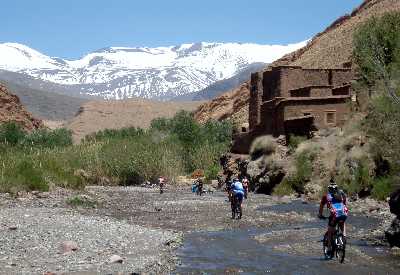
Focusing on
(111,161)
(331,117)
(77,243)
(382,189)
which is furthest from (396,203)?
(111,161)

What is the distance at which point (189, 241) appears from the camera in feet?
69.5

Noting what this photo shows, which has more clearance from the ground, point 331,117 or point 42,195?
point 331,117

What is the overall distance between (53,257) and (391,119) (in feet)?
47.2

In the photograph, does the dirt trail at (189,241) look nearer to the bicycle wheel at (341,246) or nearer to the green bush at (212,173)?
the bicycle wheel at (341,246)

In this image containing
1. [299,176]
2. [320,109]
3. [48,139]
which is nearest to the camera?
[299,176]

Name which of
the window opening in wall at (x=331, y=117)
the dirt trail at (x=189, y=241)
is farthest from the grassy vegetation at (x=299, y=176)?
the dirt trail at (x=189, y=241)

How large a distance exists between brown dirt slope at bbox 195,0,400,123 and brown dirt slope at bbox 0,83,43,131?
3302 cm

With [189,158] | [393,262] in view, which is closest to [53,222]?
[393,262]

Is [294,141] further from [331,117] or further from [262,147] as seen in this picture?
[262,147]

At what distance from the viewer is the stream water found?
15797mm

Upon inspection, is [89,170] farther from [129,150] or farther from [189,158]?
[189,158]

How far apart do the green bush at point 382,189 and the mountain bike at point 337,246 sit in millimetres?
17450

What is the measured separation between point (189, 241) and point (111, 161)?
3813 cm

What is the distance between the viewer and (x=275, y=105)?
5034 centimetres
